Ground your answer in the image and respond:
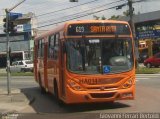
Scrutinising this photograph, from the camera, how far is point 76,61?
15.7 metres

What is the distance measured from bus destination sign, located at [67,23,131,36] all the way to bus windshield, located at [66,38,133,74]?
0.23 meters

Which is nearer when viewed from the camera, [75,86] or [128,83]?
[75,86]

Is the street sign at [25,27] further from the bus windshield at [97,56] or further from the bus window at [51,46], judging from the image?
the bus windshield at [97,56]

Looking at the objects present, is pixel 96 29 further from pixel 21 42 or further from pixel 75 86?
pixel 21 42

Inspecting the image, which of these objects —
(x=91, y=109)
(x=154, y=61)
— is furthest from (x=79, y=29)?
(x=154, y=61)

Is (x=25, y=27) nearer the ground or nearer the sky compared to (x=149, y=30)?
nearer the sky

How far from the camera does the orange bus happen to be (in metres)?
15.5

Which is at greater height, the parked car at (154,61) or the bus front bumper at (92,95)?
the bus front bumper at (92,95)

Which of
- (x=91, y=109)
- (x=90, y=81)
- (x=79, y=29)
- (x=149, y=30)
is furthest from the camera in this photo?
(x=149, y=30)

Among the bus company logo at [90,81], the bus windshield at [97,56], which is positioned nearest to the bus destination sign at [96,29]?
the bus windshield at [97,56]

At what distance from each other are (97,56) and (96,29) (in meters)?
0.92

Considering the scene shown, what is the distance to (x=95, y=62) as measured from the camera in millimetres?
15711

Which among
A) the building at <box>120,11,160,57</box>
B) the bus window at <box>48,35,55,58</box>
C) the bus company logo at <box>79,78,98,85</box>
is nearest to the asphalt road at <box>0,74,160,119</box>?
the bus company logo at <box>79,78,98,85</box>

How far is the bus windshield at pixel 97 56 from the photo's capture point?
15.6 meters
